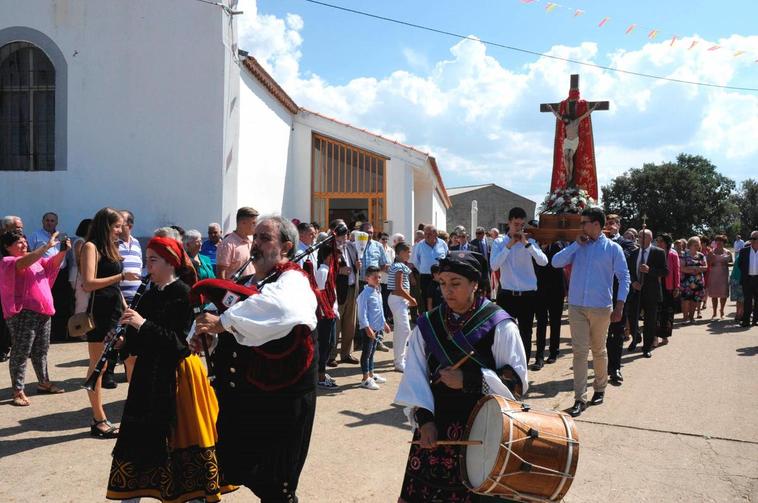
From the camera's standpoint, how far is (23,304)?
6492 mm

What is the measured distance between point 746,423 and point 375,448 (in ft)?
11.9

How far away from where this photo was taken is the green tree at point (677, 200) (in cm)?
5081

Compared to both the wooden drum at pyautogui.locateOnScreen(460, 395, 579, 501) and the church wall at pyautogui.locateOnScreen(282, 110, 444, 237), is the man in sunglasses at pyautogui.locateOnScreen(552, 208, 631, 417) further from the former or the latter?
the church wall at pyautogui.locateOnScreen(282, 110, 444, 237)

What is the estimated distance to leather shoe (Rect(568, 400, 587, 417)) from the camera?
627cm

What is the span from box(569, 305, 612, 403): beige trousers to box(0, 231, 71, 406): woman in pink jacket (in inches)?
204

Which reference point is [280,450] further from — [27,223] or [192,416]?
[27,223]

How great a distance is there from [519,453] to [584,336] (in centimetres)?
409

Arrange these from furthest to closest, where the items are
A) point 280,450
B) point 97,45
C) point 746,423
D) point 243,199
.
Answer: point 243,199 → point 97,45 → point 746,423 → point 280,450

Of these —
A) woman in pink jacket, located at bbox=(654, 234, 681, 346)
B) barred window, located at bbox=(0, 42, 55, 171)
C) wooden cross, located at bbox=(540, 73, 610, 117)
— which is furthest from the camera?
wooden cross, located at bbox=(540, 73, 610, 117)

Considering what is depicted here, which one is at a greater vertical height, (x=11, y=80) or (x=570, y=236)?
(x=11, y=80)

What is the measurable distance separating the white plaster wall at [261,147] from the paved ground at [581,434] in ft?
19.1

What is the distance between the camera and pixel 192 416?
3654mm

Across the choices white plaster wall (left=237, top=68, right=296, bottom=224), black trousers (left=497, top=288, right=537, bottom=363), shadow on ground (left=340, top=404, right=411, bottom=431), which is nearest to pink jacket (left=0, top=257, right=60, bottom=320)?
shadow on ground (left=340, top=404, right=411, bottom=431)

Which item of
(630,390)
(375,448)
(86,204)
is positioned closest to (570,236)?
(630,390)
